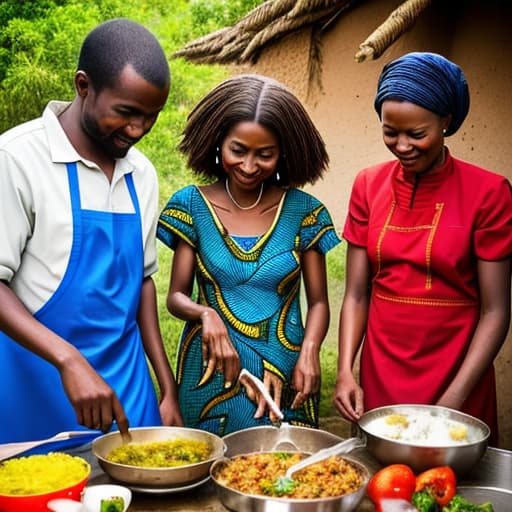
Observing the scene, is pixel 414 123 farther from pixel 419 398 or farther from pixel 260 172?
pixel 419 398

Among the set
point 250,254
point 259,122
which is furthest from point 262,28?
point 250,254

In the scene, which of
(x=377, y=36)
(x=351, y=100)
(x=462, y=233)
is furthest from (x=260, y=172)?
(x=351, y=100)

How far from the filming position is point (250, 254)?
9.08 feet

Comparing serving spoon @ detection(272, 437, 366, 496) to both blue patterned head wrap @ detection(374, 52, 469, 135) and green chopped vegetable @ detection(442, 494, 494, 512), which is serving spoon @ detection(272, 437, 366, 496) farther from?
blue patterned head wrap @ detection(374, 52, 469, 135)

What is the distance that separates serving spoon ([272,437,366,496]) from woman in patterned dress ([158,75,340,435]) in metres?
0.67

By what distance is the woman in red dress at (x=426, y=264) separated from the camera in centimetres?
259

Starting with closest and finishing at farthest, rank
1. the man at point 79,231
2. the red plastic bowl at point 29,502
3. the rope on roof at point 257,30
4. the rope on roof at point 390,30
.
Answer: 1. the red plastic bowl at point 29,502
2. the man at point 79,231
3. the rope on roof at point 390,30
4. the rope on roof at point 257,30

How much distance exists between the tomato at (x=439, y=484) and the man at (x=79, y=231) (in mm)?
782

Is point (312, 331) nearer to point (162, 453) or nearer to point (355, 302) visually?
point (355, 302)

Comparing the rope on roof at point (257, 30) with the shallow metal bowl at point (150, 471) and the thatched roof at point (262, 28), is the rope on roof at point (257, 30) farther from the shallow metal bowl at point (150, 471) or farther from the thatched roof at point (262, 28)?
the shallow metal bowl at point (150, 471)

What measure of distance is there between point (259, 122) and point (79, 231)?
0.78m

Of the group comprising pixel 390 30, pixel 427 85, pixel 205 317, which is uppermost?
pixel 390 30

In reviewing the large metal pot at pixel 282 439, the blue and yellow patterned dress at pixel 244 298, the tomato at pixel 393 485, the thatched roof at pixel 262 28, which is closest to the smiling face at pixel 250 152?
the blue and yellow patterned dress at pixel 244 298

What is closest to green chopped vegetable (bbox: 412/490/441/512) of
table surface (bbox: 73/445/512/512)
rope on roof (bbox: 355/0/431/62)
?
table surface (bbox: 73/445/512/512)
